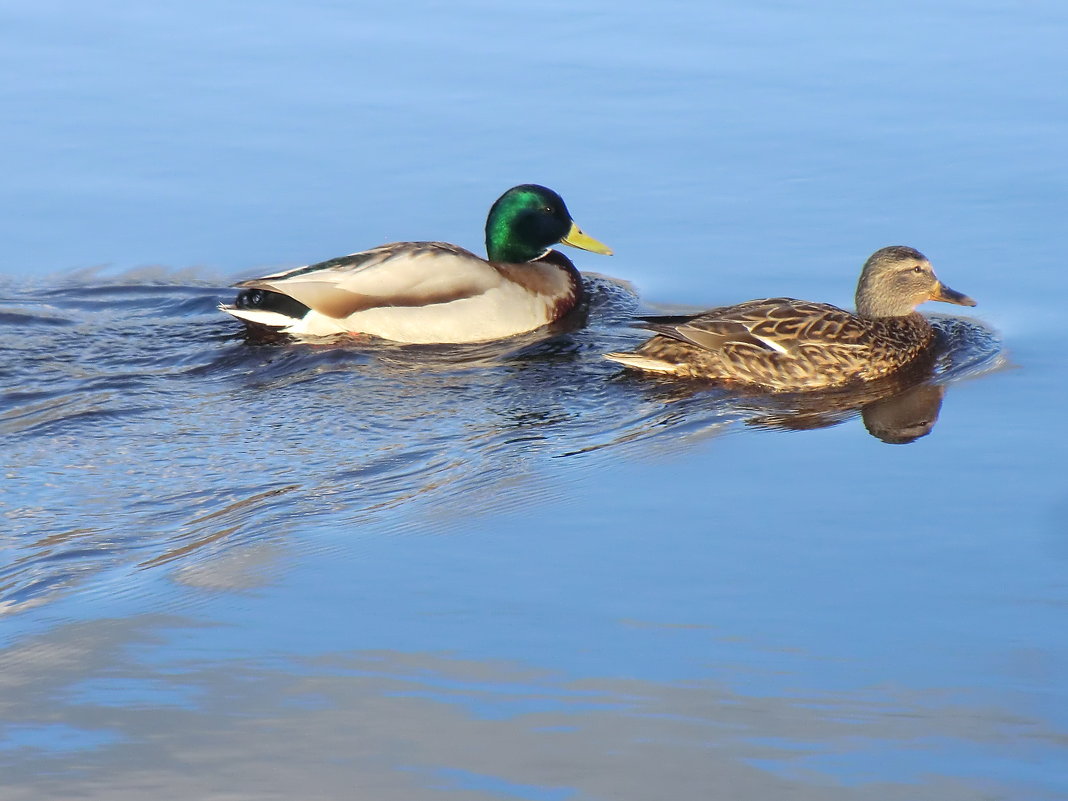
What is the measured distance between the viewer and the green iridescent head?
9820 mm

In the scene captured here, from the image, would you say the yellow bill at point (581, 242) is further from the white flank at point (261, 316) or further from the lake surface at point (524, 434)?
the white flank at point (261, 316)

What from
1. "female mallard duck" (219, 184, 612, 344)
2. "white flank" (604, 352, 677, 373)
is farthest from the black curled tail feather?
"white flank" (604, 352, 677, 373)

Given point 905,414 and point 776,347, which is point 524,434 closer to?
point 776,347

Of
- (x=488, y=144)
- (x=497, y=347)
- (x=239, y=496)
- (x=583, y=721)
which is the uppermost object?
(x=488, y=144)

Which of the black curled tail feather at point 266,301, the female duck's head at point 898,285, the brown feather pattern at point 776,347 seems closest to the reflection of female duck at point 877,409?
the brown feather pattern at point 776,347

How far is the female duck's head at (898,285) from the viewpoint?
8680 mm

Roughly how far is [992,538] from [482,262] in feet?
14.2

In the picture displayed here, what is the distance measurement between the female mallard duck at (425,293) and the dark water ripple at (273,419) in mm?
168

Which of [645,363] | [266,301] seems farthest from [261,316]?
[645,363]

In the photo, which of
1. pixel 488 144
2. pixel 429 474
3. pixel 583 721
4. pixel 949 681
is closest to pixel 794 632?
pixel 949 681

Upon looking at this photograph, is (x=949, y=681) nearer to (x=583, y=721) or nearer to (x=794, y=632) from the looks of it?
(x=794, y=632)

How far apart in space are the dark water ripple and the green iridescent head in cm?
43

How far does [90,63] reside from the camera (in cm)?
1302

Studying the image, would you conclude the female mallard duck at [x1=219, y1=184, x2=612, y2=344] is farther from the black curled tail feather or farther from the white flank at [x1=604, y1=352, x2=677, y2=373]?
the white flank at [x1=604, y1=352, x2=677, y2=373]
